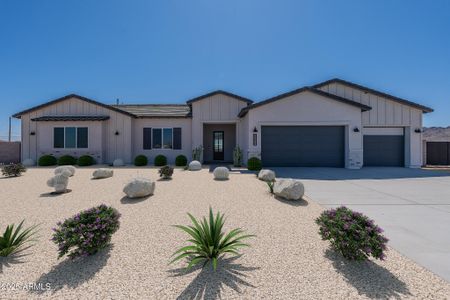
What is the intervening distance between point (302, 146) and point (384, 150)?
581cm

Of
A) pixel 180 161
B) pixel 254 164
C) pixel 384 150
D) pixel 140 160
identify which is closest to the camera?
pixel 254 164

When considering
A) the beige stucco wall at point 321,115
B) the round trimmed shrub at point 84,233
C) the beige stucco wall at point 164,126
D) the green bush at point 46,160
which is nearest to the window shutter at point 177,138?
the beige stucco wall at point 164,126

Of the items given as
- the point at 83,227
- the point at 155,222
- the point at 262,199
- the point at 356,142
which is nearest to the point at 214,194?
the point at 262,199

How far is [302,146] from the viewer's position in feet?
40.2

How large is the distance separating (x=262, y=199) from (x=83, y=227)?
13.9 ft

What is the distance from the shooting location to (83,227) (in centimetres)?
292

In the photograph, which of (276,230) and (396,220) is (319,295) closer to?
(276,230)

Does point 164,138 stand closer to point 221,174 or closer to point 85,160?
point 85,160

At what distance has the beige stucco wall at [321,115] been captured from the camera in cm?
1198

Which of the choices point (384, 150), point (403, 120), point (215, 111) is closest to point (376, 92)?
point (403, 120)

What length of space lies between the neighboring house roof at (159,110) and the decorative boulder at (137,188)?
9.24 meters

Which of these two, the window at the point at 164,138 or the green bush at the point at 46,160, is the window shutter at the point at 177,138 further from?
the green bush at the point at 46,160

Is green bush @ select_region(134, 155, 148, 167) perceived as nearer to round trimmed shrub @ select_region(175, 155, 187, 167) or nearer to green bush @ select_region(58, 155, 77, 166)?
round trimmed shrub @ select_region(175, 155, 187, 167)

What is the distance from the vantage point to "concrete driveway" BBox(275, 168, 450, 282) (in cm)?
309
